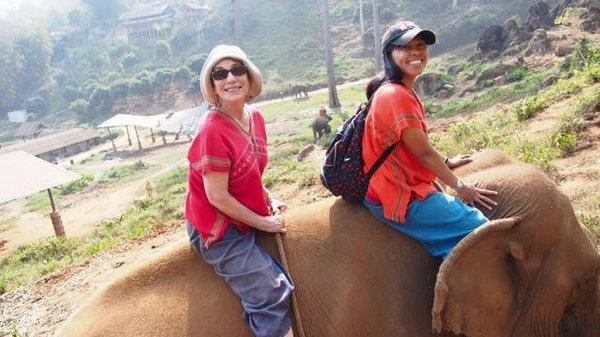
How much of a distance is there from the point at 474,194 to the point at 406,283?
23.0 inches

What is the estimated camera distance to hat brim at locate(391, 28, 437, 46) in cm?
264

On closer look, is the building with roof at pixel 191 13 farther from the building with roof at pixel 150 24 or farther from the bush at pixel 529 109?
the bush at pixel 529 109

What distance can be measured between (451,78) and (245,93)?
25.6 metres

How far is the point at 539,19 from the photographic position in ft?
101

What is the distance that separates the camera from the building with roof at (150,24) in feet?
260

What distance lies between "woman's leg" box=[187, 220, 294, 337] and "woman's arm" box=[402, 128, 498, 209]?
0.93 m

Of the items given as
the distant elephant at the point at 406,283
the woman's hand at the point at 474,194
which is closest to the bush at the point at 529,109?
the distant elephant at the point at 406,283

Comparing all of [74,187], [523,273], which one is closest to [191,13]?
[74,187]

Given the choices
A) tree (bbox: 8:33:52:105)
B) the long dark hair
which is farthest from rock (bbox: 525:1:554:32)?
tree (bbox: 8:33:52:105)

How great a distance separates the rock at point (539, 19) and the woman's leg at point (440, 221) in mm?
30300

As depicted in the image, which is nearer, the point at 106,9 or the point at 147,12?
the point at 147,12

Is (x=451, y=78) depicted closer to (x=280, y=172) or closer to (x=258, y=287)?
(x=280, y=172)

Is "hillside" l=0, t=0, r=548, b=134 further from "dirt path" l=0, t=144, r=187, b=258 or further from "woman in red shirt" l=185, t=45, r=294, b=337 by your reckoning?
"woman in red shirt" l=185, t=45, r=294, b=337

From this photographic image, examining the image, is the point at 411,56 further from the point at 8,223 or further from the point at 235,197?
the point at 8,223
